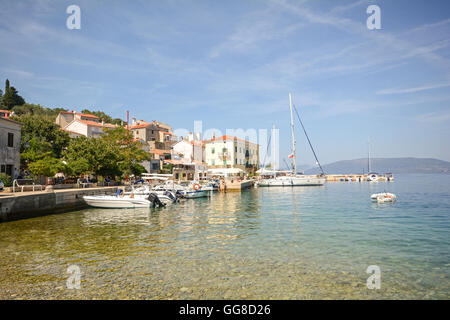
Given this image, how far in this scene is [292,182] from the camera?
7150 cm

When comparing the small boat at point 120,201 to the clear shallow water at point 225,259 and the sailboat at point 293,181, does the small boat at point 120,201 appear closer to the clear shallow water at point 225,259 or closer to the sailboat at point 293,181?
the clear shallow water at point 225,259

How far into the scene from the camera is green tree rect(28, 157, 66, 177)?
1129 inches

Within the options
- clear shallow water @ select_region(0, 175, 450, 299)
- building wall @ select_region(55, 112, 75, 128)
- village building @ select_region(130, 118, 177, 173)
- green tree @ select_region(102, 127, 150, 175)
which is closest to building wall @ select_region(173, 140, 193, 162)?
village building @ select_region(130, 118, 177, 173)

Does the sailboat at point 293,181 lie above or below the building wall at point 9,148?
below

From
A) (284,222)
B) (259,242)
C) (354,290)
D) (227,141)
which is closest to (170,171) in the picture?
(227,141)

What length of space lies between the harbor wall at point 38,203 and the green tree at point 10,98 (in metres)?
76.3

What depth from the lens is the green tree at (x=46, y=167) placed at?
1129 inches

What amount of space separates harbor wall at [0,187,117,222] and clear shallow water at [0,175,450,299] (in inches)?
53.3

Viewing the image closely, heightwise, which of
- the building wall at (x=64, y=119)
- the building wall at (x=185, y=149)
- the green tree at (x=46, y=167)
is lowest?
the green tree at (x=46, y=167)

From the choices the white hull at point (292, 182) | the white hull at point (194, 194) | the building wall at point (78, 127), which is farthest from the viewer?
the white hull at point (292, 182)

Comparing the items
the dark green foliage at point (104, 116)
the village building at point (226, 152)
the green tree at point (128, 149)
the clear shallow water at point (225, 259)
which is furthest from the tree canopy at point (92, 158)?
the dark green foliage at point (104, 116)

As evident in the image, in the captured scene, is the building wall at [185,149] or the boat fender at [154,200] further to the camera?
the building wall at [185,149]

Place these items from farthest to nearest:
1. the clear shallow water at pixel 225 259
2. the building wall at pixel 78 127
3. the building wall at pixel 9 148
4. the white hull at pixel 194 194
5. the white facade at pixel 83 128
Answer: the white facade at pixel 83 128
the building wall at pixel 78 127
the white hull at pixel 194 194
the building wall at pixel 9 148
the clear shallow water at pixel 225 259
